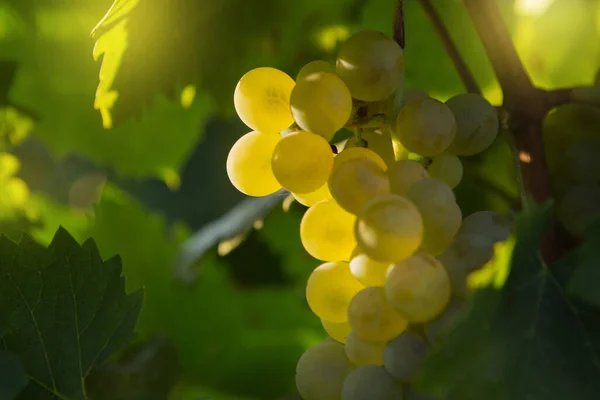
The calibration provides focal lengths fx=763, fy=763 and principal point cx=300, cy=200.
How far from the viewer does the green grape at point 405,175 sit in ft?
1.81

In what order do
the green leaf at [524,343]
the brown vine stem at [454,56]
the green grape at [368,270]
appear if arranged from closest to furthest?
the green leaf at [524,343] < the green grape at [368,270] < the brown vine stem at [454,56]

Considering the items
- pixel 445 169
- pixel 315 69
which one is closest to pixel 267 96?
pixel 315 69

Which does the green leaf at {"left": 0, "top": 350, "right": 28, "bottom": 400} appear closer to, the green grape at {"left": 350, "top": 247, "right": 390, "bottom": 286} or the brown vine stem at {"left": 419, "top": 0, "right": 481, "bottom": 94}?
the green grape at {"left": 350, "top": 247, "right": 390, "bottom": 286}

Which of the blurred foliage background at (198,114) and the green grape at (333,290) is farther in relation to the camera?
the blurred foliage background at (198,114)

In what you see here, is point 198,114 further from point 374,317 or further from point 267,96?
point 374,317

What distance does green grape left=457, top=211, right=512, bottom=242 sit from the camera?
539 mm

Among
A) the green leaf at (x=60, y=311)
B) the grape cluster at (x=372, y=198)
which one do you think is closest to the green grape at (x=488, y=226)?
the grape cluster at (x=372, y=198)

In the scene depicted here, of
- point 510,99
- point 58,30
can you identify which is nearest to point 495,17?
point 510,99

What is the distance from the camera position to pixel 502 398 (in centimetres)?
44

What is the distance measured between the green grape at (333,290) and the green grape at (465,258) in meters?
0.08

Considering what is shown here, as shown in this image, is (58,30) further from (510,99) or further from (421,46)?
(510,99)

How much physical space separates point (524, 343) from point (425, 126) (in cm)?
17

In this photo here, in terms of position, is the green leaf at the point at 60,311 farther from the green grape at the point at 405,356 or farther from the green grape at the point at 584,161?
the green grape at the point at 584,161

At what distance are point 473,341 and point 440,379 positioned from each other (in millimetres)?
32
